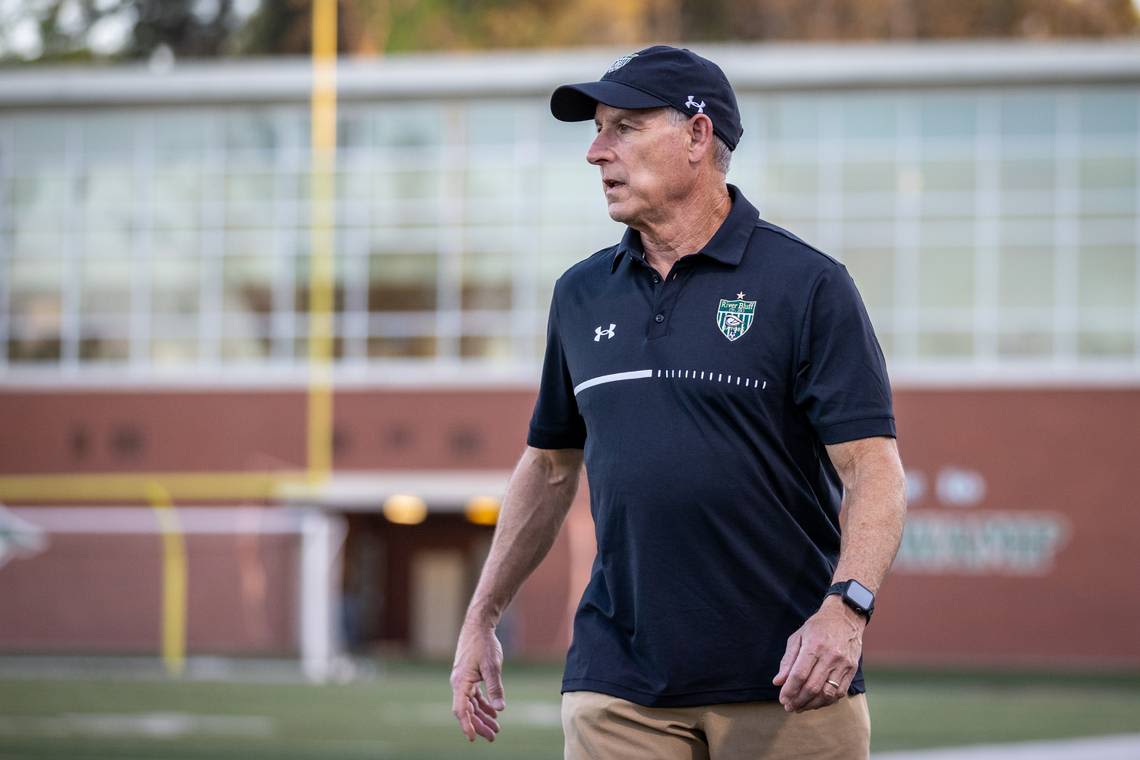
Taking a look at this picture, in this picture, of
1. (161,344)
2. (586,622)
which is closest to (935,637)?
(161,344)

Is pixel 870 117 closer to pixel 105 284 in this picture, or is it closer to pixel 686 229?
pixel 105 284

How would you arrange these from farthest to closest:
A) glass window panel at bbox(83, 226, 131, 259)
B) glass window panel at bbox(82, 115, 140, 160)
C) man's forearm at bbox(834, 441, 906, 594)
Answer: glass window panel at bbox(83, 226, 131, 259) → glass window panel at bbox(82, 115, 140, 160) → man's forearm at bbox(834, 441, 906, 594)

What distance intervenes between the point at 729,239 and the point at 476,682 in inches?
41.3

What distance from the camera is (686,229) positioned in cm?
378

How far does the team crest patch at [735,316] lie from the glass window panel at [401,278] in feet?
96.2

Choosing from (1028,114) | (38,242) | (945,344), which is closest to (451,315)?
(38,242)

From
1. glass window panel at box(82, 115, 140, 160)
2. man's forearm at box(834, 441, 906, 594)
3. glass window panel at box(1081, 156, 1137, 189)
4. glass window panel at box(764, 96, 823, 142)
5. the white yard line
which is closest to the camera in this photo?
man's forearm at box(834, 441, 906, 594)

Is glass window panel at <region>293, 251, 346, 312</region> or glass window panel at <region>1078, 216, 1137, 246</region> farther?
glass window panel at <region>293, 251, 346, 312</region>

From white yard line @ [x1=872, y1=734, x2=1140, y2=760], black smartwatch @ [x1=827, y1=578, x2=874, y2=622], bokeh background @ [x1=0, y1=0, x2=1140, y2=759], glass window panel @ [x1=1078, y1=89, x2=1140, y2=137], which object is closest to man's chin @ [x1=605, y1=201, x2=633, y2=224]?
black smartwatch @ [x1=827, y1=578, x2=874, y2=622]

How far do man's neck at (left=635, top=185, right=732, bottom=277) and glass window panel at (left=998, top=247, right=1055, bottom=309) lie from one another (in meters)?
28.0

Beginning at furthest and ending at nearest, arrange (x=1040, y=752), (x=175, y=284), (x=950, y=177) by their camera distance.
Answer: (x=175, y=284), (x=950, y=177), (x=1040, y=752)

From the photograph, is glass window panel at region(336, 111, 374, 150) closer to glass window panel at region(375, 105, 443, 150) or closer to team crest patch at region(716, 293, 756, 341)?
glass window panel at region(375, 105, 443, 150)

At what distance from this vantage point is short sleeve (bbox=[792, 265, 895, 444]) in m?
3.53

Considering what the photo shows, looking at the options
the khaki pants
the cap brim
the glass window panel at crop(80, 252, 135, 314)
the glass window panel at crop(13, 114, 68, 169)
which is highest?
the glass window panel at crop(13, 114, 68, 169)
